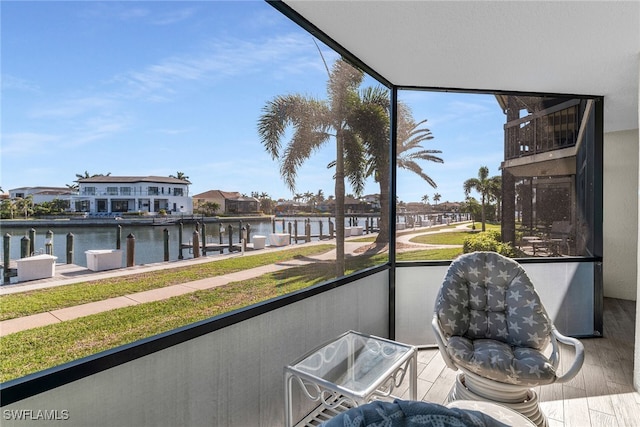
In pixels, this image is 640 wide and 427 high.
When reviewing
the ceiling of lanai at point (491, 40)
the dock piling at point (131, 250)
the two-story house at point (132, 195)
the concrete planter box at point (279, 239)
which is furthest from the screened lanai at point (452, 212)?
the concrete planter box at point (279, 239)

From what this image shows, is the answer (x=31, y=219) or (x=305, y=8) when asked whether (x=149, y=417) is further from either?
(x=305, y=8)

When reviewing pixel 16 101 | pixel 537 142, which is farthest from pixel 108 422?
pixel 537 142

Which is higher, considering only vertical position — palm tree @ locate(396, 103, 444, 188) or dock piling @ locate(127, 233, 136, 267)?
palm tree @ locate(396, 103, 444, 188)

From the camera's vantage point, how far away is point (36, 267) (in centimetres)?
129

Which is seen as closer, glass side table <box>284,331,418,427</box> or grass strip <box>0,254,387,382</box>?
grass strip <box>0,254,387,382</box>

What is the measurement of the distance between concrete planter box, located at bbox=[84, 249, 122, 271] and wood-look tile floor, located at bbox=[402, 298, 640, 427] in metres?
2.18

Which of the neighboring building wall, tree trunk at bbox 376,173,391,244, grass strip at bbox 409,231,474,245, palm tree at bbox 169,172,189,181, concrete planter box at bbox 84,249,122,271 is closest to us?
concrete planter box at bbox 84,249,122,271

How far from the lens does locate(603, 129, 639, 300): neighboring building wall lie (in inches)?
183

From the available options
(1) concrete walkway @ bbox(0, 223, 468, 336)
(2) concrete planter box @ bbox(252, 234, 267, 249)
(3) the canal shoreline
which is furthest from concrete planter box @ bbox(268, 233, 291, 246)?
(3) the canal shoreline

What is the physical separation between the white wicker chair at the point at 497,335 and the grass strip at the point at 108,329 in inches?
47.8

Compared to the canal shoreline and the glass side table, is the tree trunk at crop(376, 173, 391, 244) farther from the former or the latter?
the canal shoreline

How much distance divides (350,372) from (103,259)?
1359mm

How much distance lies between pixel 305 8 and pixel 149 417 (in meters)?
2.20

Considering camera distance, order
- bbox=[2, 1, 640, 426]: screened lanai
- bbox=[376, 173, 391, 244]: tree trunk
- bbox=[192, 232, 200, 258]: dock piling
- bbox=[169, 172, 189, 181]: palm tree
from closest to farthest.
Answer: bbox=[2, 1, 640, 426]: screened lanai → bbox=[169, 172, 189, 181]: palm tree → bbox=[192, 232, 200, 258]: dock piling → bbox=[376, 173, 391, 244]: tree trunk
